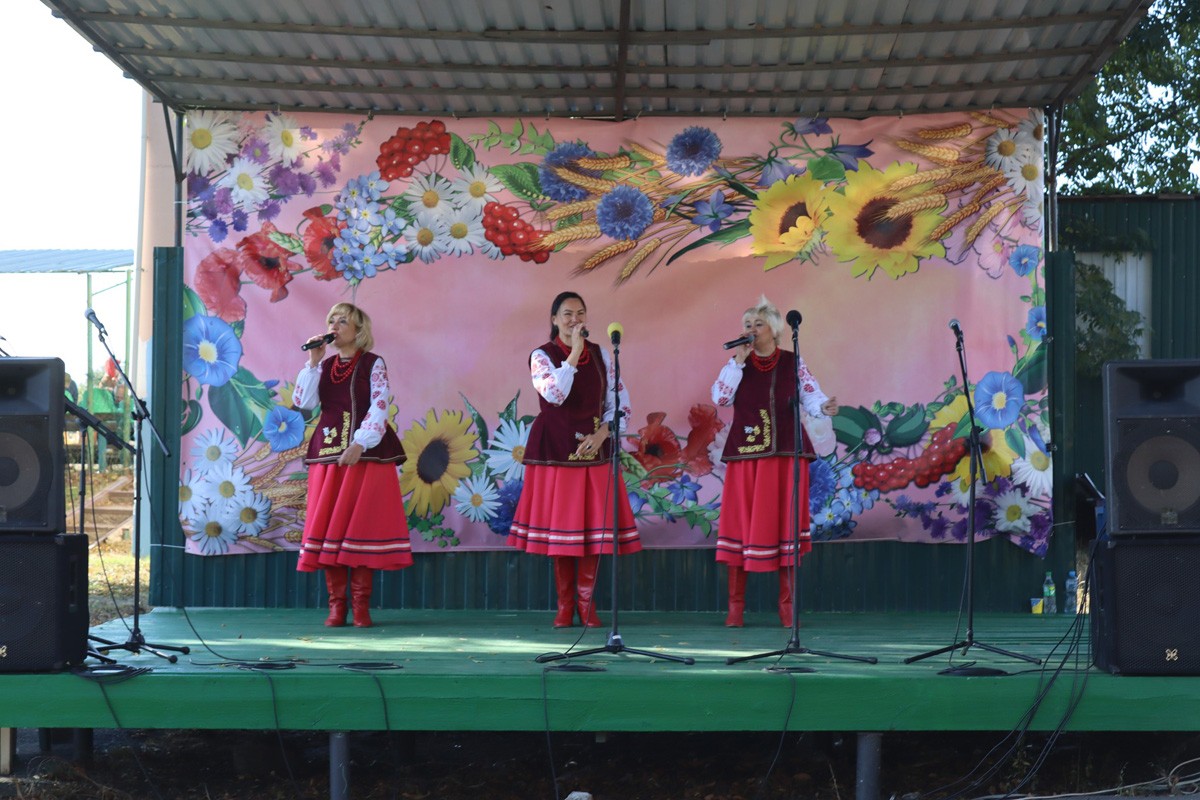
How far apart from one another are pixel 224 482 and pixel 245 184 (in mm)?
1590

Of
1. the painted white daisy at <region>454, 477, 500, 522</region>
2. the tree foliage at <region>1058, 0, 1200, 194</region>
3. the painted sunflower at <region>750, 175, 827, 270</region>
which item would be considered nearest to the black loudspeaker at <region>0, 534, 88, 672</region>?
the painted white daisy at <region>454, 477, 500, 522</region>

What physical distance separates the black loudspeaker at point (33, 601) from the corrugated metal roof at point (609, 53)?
2.59 metres

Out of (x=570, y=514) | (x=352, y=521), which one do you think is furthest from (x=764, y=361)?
(x=352, y=521)

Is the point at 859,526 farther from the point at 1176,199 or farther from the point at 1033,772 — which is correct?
the point at 1176,199

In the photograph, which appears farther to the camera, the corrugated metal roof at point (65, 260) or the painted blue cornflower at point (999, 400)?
the corrugated metal roof at point (65, 260)

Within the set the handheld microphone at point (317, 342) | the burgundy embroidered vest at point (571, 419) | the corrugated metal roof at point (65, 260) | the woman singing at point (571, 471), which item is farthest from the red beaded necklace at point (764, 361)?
the corrugated metal roof at point (65, 260)

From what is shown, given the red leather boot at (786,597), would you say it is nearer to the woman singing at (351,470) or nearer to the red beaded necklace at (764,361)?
the red beaded necklace at (764,361)

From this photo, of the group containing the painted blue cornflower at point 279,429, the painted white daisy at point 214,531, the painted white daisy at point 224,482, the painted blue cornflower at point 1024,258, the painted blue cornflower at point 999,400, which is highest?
the painted blue cornflower at point 1024,258

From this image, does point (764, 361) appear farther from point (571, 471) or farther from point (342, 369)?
point (342, 369)

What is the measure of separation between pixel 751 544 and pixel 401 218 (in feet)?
8.46

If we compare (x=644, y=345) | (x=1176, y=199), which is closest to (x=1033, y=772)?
(x=644, y=345)

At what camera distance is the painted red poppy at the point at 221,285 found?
643 centimetres

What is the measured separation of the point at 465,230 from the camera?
255 inches

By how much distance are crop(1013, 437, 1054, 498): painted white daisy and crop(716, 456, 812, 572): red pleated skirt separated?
141 cm
